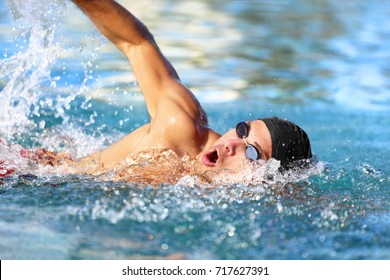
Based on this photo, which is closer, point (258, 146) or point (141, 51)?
point (258, 146)

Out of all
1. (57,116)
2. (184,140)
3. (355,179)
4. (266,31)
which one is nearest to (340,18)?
(266,31)

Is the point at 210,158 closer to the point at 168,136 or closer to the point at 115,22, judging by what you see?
the point at 168,136

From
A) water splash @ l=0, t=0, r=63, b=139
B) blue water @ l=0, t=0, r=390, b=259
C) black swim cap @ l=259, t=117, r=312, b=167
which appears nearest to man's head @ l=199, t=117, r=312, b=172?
black swim cap @ l=259, t=117, r=312, b=167

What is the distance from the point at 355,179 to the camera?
11.0 ft

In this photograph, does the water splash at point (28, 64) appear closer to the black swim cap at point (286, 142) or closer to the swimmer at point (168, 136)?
the swimmer at point (168, 136)

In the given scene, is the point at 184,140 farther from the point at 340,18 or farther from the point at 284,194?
the point at 340,18

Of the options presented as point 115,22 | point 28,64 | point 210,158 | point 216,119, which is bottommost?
point 216,119

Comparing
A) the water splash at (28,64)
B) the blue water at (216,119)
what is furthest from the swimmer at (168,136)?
the water splash at (28,64)

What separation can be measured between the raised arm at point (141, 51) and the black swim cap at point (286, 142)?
38cm

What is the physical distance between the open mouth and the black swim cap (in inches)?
9.2

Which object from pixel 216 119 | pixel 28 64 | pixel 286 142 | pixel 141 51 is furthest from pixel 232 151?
pixel 216 119

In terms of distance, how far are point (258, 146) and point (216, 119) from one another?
197cm

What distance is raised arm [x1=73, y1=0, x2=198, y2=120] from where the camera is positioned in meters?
3.13

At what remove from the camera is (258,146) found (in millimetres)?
2971
